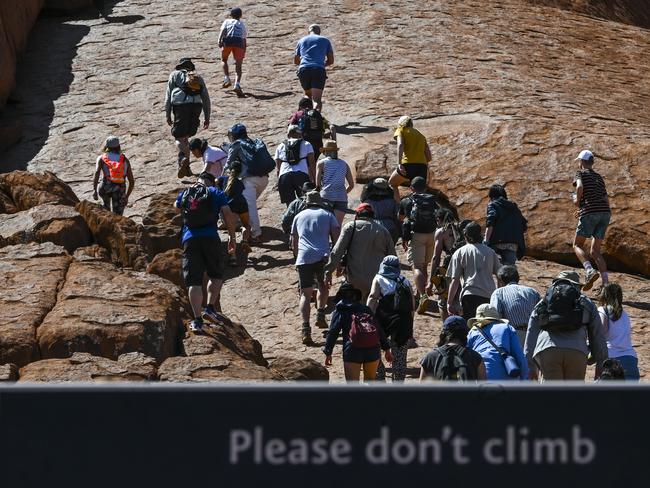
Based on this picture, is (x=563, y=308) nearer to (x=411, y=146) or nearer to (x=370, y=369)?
(x=370, y=369)

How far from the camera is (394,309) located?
12.2m

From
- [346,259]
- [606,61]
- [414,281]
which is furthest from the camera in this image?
[606,61]

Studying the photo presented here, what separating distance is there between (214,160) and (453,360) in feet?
32.1

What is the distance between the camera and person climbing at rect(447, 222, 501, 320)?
41.8 ft

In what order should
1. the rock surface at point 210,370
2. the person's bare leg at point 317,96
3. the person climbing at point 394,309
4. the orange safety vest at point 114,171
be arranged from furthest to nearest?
the person's bare leg at point 317,96
the orange safety vest at point 114,171
the person climbing at point 394,309
the rock surface at point 210,370

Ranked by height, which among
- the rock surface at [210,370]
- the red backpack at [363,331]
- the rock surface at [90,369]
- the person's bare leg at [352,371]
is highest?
the red backpack at [363,331]

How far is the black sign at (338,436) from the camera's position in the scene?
3.31 m

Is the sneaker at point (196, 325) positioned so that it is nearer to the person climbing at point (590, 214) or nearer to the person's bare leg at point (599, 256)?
the person climbing at point (590, 214)

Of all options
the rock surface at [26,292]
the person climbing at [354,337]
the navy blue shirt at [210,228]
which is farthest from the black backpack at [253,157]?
the person climbing at [354,337]

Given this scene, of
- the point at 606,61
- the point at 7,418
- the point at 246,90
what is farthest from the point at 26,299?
the point at 606,61

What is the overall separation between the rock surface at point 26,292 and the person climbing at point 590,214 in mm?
5886

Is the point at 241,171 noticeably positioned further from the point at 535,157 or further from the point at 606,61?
the point at 606,61

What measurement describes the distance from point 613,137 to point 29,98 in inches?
436

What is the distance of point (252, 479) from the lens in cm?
334
